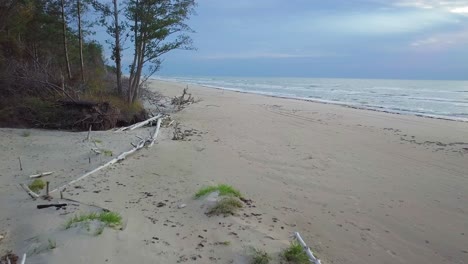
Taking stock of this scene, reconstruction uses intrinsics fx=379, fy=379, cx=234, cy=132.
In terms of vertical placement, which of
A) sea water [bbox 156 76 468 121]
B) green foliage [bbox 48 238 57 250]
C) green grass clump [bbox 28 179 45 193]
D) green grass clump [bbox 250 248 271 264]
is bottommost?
green grass clump [bbox 28 179 45 193]

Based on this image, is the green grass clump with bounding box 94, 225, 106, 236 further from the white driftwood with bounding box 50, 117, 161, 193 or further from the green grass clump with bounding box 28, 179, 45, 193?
the green grass clump with bounding box 28, 179, 45, 193

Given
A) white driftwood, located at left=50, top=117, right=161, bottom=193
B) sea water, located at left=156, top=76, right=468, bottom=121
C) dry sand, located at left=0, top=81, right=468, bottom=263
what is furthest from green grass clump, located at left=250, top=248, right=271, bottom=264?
sea water, located at left=156, top=76, right=468, bottom=121

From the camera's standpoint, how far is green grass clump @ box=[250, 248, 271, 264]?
12.1ft

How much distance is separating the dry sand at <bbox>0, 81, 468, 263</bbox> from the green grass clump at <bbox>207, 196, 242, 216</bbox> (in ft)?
0.40

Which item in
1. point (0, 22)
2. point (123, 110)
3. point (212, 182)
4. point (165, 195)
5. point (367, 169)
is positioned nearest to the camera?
point (165, 195)

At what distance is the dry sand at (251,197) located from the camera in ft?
13.1

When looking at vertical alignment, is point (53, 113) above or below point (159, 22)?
below

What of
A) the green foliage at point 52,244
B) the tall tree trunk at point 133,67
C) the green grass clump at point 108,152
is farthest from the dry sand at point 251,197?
the tall tree trunk at point 133,67

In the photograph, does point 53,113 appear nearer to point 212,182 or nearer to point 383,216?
point 212,182

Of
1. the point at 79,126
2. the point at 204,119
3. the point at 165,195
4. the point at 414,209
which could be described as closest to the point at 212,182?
the point at 165,195

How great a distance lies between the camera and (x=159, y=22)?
14102mm

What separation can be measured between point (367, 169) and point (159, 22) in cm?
964

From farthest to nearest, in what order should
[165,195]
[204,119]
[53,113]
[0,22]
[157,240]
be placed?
[204,119], [0,22], [53,113], [165,195], [157,240]

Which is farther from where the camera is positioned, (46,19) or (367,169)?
(46,19)
